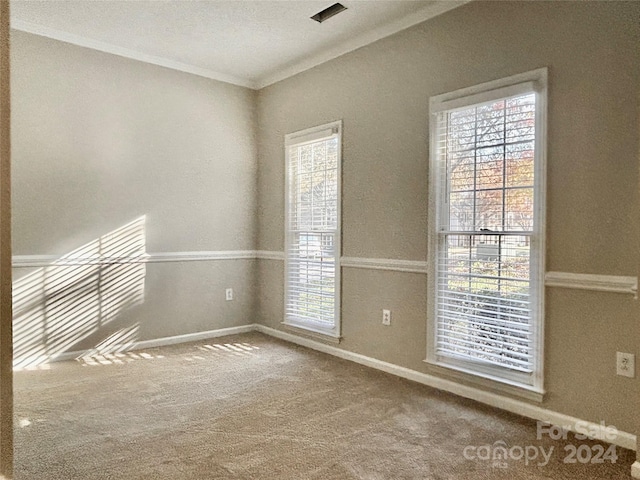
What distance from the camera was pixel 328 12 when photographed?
3.18m

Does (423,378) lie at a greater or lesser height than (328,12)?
lesser

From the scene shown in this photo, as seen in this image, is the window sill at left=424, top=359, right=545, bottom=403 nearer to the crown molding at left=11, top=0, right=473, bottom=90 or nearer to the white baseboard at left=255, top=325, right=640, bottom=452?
the white baseboard at left=255, top=325, right=640, bottom=452

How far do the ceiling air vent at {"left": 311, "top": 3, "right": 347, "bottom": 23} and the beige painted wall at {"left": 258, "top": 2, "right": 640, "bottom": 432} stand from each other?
17.9 inches

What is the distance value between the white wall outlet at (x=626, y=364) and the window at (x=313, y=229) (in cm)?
207

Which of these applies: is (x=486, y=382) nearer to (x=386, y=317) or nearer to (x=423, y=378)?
(x=423, y=378)

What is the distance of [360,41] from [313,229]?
1661 millimetres

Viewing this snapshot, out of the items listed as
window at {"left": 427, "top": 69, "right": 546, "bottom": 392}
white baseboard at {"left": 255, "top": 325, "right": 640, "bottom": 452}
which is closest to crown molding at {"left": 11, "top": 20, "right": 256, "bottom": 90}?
window at {"left": 427, "top": 69, "right": 546, "bottom": 392}

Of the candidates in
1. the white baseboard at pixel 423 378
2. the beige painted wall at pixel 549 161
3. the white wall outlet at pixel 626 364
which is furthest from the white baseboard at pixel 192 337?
the white wall outlet at pixel 626 364

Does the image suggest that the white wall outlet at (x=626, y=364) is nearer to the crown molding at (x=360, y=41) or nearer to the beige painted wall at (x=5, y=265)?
the crown molding at (x=360, y=41)

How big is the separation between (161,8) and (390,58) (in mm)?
1723

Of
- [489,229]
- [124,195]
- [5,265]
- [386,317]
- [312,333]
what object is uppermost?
[124,195]

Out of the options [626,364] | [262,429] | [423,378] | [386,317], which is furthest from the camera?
[386,317]

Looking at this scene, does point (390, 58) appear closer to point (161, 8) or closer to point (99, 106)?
point (161, 8)

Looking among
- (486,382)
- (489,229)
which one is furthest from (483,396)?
(489,229)
